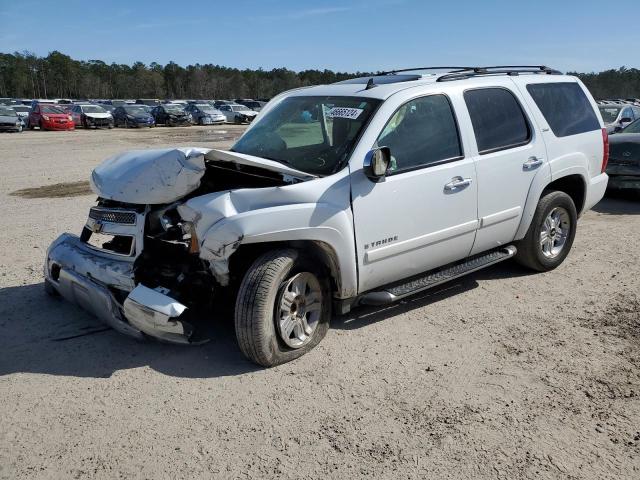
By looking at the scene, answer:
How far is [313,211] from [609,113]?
14.8 m

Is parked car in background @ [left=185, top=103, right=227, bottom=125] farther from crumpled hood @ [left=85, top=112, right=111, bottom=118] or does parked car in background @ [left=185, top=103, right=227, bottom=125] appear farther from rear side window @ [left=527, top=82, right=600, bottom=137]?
rear side window @ [left=527, top=82, right=600, bottom=137]

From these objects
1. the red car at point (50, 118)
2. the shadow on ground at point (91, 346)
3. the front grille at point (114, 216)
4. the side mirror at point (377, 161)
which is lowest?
the shadow on ground at point (91, 346)

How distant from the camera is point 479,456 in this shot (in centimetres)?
299

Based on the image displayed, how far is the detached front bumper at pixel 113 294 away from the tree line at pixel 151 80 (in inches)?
3149

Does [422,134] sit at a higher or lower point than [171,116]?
lower

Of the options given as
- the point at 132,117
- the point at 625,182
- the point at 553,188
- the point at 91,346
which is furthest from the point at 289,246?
the point at 132,117

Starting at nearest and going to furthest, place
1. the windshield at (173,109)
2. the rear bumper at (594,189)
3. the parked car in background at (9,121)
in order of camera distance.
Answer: the rear bumper at (594,189)
the parked car in background at (9,121)
the windshield at (173,109)

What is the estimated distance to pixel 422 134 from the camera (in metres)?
4.54

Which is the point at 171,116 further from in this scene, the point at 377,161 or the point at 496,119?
the point at 377,161

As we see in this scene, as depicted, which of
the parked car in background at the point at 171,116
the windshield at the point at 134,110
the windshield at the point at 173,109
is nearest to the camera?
the windshield at the point at 134,110

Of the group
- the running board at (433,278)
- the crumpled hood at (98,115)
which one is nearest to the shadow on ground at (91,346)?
the running board at (433,278)

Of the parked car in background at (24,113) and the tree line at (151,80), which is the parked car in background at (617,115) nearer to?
the parked car in background at (24,113)

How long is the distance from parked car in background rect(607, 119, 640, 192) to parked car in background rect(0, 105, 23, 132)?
30.5 m

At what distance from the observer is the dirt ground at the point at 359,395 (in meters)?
2.96
